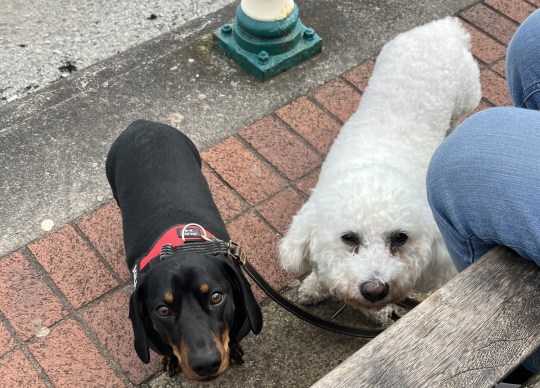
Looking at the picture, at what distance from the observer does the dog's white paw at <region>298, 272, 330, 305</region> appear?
257cm

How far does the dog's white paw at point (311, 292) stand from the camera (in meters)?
2.57

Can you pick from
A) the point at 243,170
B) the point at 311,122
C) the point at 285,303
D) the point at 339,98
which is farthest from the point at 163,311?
the point at 339,98

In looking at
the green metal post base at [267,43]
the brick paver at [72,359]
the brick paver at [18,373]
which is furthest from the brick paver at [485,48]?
the brick paver at [18,373]

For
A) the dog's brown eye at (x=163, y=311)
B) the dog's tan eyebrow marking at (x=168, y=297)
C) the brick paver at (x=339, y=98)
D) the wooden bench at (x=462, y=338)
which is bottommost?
the brick paver at (x=339, y=98)

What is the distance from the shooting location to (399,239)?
2.24 metres

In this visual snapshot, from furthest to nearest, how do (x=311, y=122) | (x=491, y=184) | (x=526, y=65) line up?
(x=311, y=122)
(x=526, y=65)
(x=491, y=184)

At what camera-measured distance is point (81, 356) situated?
2381mm

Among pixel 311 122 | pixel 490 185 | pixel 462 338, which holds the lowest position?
pixel 311 122

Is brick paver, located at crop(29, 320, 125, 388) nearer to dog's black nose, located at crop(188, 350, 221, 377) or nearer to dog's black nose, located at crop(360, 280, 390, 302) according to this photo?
dog's black nose, located at crop(188, 350, 221, 377)

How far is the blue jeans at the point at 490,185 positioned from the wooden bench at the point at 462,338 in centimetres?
9

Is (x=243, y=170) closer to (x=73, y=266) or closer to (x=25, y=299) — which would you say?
(x=73, y=266)

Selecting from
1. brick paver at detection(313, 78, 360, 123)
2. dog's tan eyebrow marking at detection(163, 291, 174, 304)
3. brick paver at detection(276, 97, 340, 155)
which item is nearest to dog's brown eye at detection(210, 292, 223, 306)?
dog's tan eyebrow marking at detection(163, 291, 174, 304)

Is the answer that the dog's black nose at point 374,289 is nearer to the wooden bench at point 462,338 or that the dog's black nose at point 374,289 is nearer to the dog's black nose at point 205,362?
the dog's black nose at point 205,362

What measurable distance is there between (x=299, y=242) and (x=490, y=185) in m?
1.05
